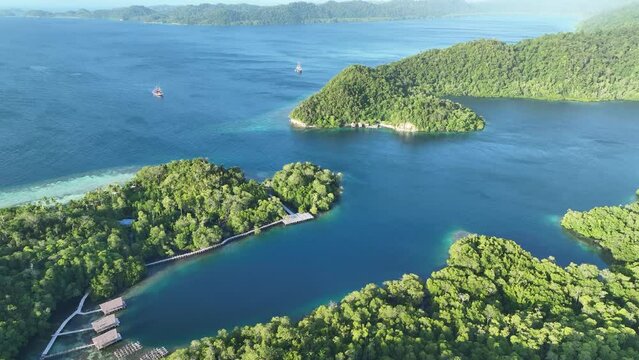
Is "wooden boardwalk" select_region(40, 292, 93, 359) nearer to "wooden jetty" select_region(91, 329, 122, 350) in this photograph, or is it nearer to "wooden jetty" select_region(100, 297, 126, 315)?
"wooden jetty" select_region(100, 297, 126, 315)

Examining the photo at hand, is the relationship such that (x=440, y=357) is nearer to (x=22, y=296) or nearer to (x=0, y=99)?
(x=22, y=296)

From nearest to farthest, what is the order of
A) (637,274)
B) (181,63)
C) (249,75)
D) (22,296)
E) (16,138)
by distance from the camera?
(22,296) → (637,274) → (16,138) → (249,75) → (181,63)

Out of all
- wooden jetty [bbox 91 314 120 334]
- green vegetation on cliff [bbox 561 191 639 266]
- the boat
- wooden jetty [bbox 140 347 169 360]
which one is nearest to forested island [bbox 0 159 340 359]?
wooden jetty [bbox 91 314 120 334]

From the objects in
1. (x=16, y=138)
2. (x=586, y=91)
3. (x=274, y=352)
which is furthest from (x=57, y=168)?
(x=586, y=91)

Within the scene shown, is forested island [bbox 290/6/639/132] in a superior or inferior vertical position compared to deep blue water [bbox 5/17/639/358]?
superior

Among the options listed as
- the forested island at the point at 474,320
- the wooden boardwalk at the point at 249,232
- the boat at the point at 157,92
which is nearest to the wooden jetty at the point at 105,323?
the wooden boardwalk at the point at 249,232

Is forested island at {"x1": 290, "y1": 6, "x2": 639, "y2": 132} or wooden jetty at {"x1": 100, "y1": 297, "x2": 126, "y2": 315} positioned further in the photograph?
forested island at {"x1": 290, "y1": 6, "x2": 639, "y2": 132}

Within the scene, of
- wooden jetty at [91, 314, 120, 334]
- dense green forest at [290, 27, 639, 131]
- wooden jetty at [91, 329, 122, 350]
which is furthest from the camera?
dense green forest at [290, 27, 639, 131]

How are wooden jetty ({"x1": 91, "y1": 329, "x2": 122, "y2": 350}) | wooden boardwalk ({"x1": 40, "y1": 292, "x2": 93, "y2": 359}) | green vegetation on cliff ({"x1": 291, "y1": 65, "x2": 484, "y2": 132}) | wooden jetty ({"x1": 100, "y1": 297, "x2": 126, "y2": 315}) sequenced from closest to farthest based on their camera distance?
wooden boardwalk ({"x1": 40, "y1": 292, "x2": 93, "y2": 359}) → wooden jetty ({"x1": 91, "y1": 329, "x2": 122, "y2": 350}) → wooden jetty ({"x1": 100, "y1": 297, "x2": 126, "y2": 315}) → green vegetation on cliff ({"x1": 291, "y1": 65, "x2": 484, "y2": 132})
